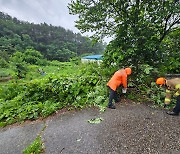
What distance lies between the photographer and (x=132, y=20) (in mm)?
6922

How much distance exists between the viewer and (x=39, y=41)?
6094 centimetres

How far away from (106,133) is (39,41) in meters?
61.4

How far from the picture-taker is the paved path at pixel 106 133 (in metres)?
3.67

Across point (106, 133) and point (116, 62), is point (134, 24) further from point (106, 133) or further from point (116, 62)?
point (106, 133)

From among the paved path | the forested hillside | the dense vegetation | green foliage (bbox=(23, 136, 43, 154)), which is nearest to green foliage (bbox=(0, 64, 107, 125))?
the dense vegetation

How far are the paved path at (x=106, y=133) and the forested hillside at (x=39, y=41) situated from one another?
32465 mm

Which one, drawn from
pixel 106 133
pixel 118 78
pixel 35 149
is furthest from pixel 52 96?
pixel 106 133

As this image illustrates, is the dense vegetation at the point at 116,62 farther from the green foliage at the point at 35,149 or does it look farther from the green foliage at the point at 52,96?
the green foliage at the point at 35,149

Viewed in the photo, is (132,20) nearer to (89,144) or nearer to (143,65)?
(143,65)

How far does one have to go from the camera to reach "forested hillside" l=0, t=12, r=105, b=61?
47.1 m

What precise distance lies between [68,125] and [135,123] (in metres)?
1.98

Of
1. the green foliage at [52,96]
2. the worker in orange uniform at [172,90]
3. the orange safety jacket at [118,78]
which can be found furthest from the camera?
the green foliage at [52,96]

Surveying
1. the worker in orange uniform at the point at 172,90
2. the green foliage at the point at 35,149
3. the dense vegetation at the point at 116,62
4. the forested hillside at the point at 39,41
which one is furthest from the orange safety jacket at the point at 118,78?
the forested hillside at the point at 39,41

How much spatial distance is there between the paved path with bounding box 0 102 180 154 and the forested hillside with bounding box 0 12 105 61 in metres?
32.5
